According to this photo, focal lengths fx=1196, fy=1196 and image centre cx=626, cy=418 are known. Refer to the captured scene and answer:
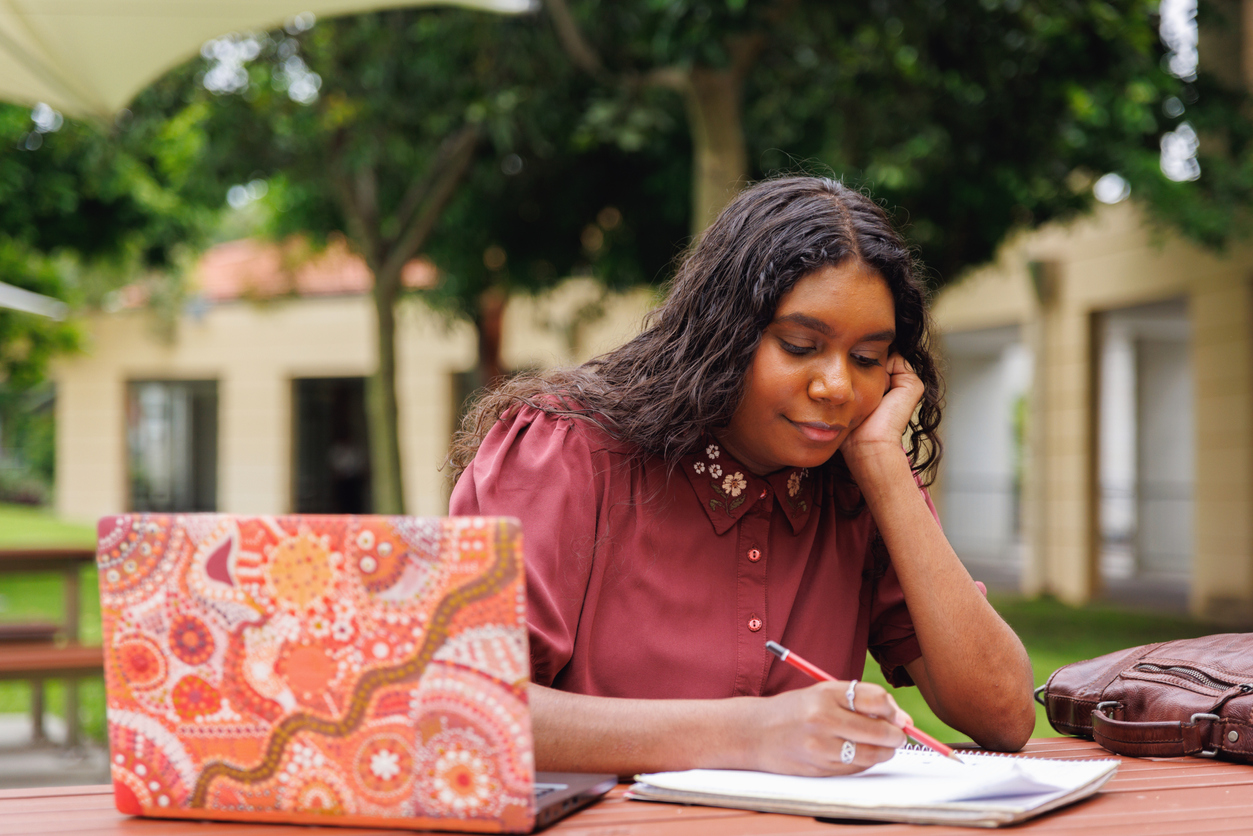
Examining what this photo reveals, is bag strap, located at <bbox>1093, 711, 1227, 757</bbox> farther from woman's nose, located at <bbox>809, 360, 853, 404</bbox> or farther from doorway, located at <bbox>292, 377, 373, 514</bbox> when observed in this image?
doorway, located at <bbox>292, 377, 373, 514</bbox>

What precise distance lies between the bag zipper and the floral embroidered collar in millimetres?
531

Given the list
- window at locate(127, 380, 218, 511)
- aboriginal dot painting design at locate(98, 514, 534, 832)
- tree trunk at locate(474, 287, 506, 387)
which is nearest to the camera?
aboriginal dot painting design at locate(98, 514, 534, 832)

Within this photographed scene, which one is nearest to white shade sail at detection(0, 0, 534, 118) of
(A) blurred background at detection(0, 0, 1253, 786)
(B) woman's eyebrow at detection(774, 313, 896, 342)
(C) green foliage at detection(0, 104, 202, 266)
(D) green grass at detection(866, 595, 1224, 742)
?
(A) blurred background at detection(0, 0, 1253, 786)

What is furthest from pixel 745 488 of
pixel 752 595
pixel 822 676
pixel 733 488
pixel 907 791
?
pixel 907 791

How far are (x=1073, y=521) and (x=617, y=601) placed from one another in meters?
10.4

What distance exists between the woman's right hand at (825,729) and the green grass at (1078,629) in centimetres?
458

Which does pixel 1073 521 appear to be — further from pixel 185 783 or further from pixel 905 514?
pixel 185 783

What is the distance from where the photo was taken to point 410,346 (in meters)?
17.1

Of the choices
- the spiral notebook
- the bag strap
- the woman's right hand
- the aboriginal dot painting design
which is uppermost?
the aboriginal dot painting design

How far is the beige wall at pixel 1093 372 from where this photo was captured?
902cm

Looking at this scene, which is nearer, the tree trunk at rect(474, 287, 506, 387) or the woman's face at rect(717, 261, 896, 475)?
the woman's face at rect(717, 261, 896, 475)

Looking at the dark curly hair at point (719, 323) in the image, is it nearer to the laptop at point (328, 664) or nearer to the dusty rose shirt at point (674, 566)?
the dusty rose shirt at point (674, 566)

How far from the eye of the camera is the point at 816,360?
1.63m

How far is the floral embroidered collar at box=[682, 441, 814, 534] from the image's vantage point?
1724mm
